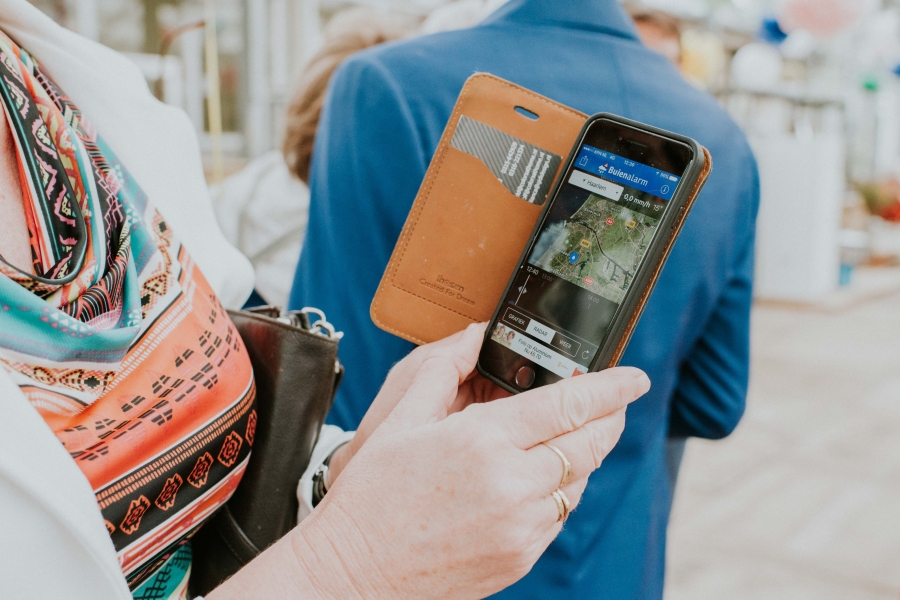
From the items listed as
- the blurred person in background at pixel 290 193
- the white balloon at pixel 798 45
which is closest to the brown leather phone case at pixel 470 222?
the blurred person in background at pixel 290 193

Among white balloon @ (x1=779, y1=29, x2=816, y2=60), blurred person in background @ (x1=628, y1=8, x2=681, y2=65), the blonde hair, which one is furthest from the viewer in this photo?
white balloon @ (x1=779, y1=29, x2=816, y2=60)

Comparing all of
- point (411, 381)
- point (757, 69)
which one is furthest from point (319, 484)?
point (757, 69)

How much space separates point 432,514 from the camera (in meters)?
0.56

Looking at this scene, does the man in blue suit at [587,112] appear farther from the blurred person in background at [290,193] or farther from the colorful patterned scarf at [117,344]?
the blurred person in background at [290,193]

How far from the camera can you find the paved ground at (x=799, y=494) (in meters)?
2.55

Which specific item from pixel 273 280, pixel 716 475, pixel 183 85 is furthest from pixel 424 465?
pixel 183 85

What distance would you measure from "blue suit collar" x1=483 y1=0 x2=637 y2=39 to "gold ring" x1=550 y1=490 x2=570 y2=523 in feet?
2.23

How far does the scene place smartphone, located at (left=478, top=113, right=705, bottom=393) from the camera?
0.72 m

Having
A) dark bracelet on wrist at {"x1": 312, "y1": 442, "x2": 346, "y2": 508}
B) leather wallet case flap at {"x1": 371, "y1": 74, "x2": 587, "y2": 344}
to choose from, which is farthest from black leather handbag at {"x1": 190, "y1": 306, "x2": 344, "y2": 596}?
leather wallet case flap at {"x1": 371, "y1": 74, "x2": 587, "y2": 344}

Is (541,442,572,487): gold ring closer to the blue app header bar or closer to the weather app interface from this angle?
the weather app interface

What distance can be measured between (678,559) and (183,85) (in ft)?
12.6

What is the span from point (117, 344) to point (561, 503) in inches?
16.0

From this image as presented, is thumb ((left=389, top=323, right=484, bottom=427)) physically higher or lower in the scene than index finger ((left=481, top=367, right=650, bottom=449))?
lower

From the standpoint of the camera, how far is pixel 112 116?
33.0 inches
